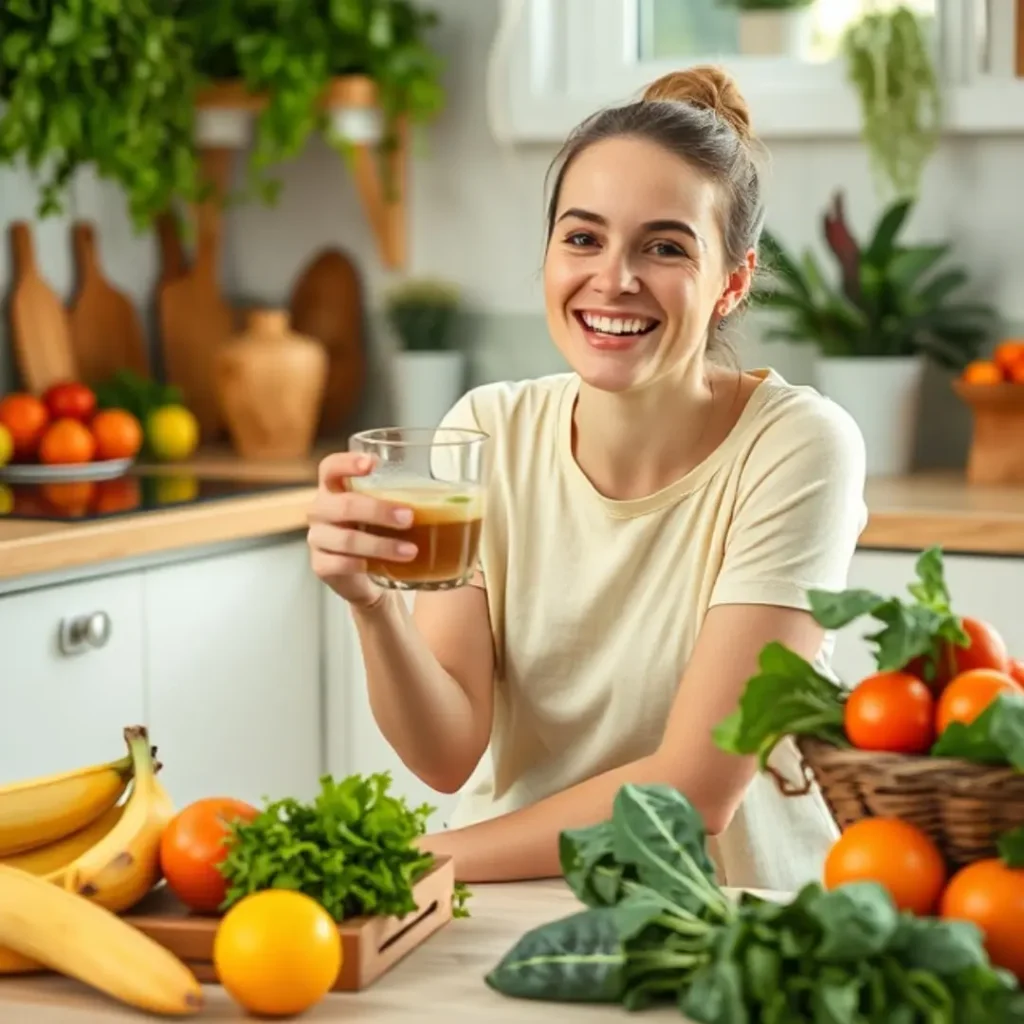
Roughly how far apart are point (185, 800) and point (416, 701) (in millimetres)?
1151

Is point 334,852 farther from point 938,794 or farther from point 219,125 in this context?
point 219,125

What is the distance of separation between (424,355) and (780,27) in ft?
2.79

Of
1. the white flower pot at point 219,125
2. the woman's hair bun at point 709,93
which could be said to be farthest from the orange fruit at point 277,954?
the white flower pot at point 219,125

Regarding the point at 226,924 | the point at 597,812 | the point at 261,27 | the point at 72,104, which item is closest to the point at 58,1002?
the point at 226,924

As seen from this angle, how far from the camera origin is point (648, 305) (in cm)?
187

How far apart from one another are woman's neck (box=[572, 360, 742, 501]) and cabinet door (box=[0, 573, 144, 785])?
3.07ft

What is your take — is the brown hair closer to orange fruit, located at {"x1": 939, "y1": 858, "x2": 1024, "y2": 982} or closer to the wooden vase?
orange fruit, located at {"x1": 939, "y1": 858, "x2": 1024, "y2": 982}

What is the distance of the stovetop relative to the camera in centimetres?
278

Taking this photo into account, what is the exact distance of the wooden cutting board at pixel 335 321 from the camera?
3758 mm

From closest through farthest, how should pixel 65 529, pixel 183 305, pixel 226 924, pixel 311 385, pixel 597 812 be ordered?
pixel 226 924 < pixel 597 812 < pixel 65 529 < pixel 311 385 < pixel 183 305

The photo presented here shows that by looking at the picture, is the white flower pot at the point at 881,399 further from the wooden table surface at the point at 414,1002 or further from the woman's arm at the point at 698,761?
the wooden table surface at the point at 414,1002

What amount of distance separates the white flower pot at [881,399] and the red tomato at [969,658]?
1.92 meters

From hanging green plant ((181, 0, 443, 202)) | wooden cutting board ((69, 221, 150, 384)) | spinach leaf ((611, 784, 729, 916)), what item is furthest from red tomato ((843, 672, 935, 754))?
wooden cutting board ((69, 221, 150, 384))

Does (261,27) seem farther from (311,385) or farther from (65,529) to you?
(65,529)
